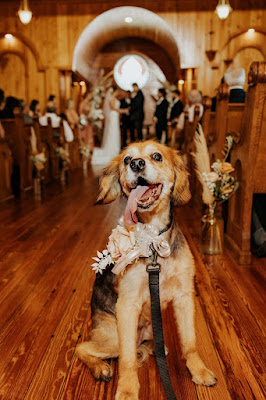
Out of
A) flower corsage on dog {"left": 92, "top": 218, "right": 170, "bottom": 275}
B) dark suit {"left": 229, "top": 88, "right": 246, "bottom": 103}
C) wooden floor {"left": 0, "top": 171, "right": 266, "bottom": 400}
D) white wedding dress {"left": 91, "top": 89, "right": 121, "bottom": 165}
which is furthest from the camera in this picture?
white wedding dress {"left": 91, "top": 89, "right": 121, "bottom": 165}

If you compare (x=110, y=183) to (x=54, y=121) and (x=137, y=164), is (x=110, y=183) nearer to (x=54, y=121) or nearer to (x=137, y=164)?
(x=137, y=164)

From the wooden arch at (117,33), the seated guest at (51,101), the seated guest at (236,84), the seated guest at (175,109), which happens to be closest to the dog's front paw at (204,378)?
the seated guest at (236,84)

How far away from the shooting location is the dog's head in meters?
1.72

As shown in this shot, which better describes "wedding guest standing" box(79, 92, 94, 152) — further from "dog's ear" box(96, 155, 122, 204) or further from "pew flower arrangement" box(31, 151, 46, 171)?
"dog's ear" box(96, 155, 122, 204)

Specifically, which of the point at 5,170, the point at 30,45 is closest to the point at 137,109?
the point at 30,45

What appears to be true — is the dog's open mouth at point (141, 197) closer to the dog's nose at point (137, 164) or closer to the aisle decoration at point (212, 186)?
the dog's nose at point (137, 164)

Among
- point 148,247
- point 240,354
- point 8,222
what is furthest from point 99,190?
point 8,222

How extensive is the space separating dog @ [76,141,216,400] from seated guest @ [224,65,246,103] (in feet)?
11.6

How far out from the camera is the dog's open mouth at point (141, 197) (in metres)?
1.66

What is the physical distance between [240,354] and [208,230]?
1.72m

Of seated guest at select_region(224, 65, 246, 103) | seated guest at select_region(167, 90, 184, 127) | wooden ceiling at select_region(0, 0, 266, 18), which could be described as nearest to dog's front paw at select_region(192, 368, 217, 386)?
seated guest at select_region(224, 65, 246, 103)

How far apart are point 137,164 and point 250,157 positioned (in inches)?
73.8

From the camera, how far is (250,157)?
3297mm

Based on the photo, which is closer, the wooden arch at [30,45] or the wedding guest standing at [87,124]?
the wooden arch at [30,45]
